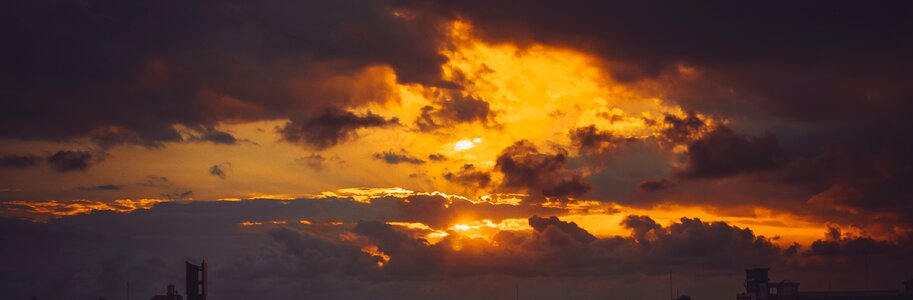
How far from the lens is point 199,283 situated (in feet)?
475

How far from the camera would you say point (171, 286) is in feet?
540

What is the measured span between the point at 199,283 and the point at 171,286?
22462mm

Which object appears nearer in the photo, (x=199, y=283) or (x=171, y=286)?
(x=199, y=283)
